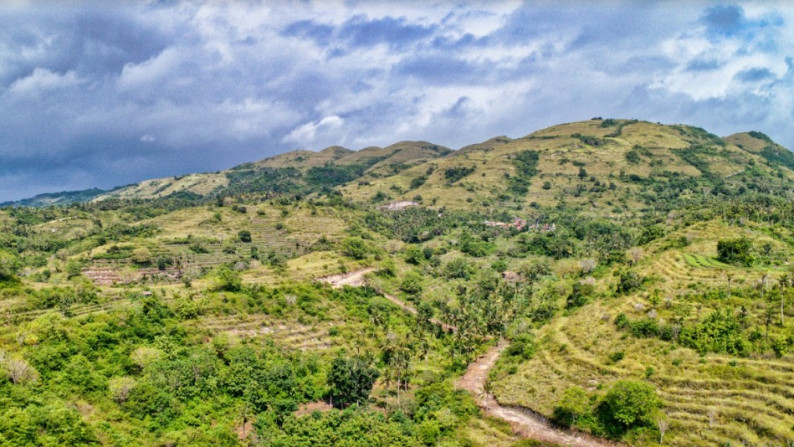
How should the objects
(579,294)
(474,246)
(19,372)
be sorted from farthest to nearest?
(474,246), (579,294), (19,372)

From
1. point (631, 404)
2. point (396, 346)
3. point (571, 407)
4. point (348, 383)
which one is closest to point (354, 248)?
point (396, 346)

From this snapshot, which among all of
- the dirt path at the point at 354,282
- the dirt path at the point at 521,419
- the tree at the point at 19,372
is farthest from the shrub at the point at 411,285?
the tree at the point at 19,372

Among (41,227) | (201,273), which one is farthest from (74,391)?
(41,227)

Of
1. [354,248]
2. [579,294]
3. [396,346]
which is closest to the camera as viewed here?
[396,346]

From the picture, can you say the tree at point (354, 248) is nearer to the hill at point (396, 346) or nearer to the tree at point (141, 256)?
the hill at point (396, 346)

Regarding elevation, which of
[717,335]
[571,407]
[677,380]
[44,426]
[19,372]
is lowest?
[571,407]

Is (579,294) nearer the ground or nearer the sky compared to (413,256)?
nearer the ground

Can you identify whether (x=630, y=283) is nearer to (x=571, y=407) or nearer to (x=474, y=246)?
(x=571, y=407)

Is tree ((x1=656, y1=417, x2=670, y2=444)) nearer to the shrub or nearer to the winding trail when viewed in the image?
the winding trail
